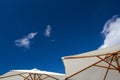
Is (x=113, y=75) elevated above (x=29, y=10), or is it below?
below

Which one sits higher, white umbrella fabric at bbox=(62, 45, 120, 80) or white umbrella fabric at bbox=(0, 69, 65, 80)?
white umbrella fabric at bbox=(0, 69, 65, 80)

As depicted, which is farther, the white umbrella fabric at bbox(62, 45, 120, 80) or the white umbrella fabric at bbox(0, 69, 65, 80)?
the white umbrella fabric at bbox(0, 69, 65, 80)

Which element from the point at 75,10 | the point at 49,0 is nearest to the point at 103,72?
the point at 49,0

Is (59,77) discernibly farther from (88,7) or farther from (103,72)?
(88,7)

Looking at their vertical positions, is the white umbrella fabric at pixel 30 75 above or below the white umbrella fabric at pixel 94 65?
above

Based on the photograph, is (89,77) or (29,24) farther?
(29,24)

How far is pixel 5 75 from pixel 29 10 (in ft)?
41.1

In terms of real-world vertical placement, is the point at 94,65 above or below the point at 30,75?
below

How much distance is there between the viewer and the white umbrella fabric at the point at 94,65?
9102 mm

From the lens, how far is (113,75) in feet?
35.5

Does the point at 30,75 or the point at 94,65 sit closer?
the point at 94,65

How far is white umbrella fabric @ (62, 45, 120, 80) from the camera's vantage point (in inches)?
358

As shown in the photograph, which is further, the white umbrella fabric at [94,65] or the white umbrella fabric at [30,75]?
the white umbrella fabric at [30,75]

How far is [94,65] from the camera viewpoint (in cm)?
1004
